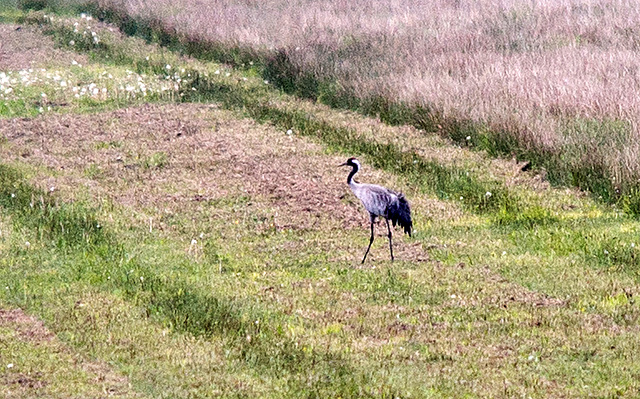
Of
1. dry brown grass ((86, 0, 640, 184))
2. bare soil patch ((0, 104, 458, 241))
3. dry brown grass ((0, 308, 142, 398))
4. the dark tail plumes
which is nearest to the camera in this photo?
dry brown grass ((0, 308, 142, 398))

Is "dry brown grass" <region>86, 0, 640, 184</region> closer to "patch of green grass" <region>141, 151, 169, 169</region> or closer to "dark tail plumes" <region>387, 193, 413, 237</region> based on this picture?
"dark tail plumes" <region>387, 193, 413, 237</region>

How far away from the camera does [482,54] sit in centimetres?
1903

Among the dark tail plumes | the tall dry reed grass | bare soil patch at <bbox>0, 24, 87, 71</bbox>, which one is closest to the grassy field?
the dark tail plumes

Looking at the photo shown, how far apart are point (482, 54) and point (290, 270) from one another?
31.8 feet

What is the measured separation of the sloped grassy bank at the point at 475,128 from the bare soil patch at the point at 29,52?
265cm

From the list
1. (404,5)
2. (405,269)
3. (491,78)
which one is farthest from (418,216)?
(404,5)

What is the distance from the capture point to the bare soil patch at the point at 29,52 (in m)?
23.2

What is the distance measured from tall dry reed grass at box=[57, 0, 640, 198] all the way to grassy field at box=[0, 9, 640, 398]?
0.73 metres

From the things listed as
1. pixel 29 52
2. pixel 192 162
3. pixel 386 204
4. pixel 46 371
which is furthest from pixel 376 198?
pixel 29 52

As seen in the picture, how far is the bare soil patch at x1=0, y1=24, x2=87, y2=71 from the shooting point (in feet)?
76.2

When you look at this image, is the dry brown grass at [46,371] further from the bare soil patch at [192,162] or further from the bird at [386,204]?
the bare soil patch at [192,162]

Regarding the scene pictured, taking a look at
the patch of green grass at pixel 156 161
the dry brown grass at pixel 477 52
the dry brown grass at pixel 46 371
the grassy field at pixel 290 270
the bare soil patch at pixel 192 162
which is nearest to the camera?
the dry brown grass at pixel 46 371

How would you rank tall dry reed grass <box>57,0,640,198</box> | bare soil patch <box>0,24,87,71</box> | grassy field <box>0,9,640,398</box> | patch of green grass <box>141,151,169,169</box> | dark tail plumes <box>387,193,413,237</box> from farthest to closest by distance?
1. bare soil patch <box>0,24,87,71</box>
2. patch of green grass <box>141,151,169,169</box>
3. tall dry reed grass <box>57,0,640,198</box>
4. dark tail plumes <box>387,193,413,237</box>
5. grassy field <box>0,9,640,398</box>

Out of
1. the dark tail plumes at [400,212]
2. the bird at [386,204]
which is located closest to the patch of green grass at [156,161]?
the bird at [386,204]
